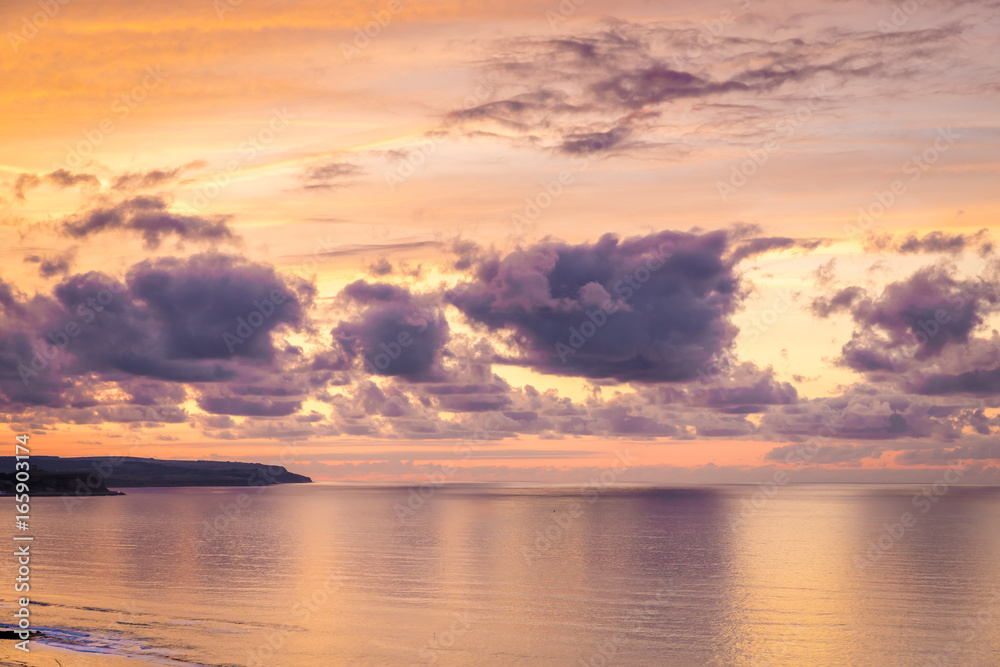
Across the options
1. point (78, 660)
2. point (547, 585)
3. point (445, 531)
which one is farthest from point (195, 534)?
point (78, 660)

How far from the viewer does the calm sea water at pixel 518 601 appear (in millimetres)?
53656

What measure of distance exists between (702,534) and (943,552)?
145ft

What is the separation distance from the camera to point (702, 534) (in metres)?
152

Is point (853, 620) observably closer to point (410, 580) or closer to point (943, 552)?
point (410, 580)

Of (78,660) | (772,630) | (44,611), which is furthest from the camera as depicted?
(44,611)

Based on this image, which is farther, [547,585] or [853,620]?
[547,585]

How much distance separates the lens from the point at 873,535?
15050 cm

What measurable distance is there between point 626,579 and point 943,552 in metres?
59.2

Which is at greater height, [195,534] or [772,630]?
[772,630]

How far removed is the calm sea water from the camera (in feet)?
176

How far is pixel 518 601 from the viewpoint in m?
70.9

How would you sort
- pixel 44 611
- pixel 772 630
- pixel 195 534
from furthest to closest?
1. pixel 195 534
2. pixel 44 611
3. pixel 772 630

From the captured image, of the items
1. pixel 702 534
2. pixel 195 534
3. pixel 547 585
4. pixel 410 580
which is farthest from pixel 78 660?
pixel 702 534

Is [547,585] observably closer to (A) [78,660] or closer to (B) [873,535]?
(A) [78,660]
